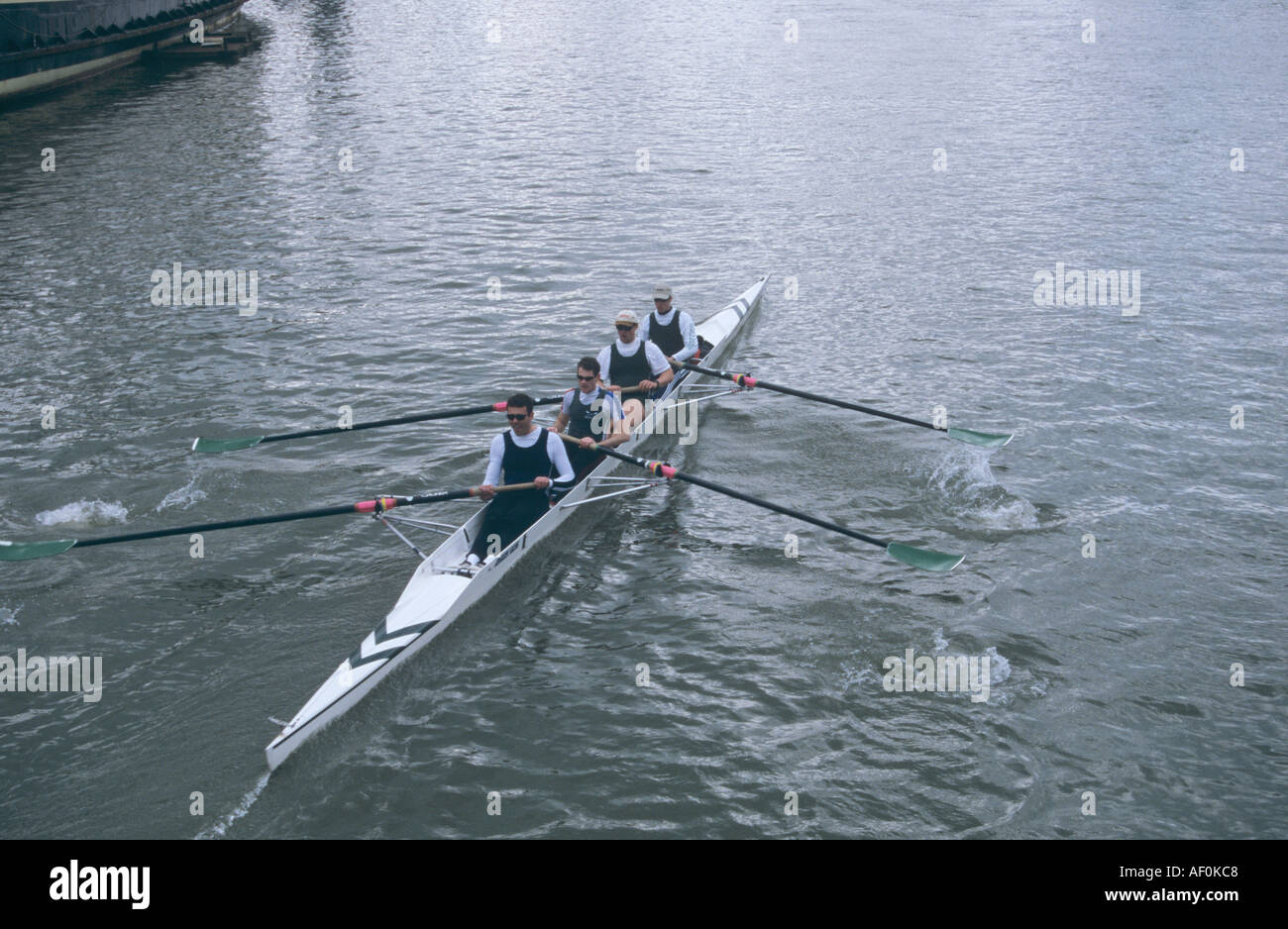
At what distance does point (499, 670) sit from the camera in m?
11.9

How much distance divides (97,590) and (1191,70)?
50.8 metres

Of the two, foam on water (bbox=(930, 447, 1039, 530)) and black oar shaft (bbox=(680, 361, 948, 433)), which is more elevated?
black oar shaft (bbox=(680, 361, 948, 433))

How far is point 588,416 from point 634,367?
6.59 ft

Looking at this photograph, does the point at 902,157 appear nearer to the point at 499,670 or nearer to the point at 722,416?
the point at 722,416

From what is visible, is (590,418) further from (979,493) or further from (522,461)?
(979,493)

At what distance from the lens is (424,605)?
12227mm

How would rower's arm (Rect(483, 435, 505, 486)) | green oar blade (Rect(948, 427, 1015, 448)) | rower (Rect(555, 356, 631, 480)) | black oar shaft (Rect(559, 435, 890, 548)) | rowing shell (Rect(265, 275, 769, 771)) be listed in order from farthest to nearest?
green oar blade (Rect(948, 427, 1015, 448))
rower (Rect(555, 356, 631, 480))
rower's arm (Rect(483, 435, 505, 486))
black oar shaft (Rect(559, 435, 890, 548))
rowing shell (Rect(265, 275, 769, 771))

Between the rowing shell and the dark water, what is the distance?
0.31 m

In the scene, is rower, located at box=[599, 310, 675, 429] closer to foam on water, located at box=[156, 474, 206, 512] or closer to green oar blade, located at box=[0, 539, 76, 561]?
foam on water, located at box=[156, 474, 206, 512]

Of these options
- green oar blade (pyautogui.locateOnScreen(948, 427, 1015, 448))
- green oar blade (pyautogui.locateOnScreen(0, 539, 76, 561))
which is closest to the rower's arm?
green oar blade (pyautogui.locateOnScreen(0, 539, 76, 561))

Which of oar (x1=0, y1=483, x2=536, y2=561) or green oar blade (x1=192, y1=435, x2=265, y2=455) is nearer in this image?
oar (x1=0, y1=483, x2=536, y2=561)

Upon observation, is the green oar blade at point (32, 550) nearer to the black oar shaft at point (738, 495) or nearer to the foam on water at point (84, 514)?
the foam on water at point (84, 514)

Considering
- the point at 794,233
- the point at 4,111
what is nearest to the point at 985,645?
the point at 794,233

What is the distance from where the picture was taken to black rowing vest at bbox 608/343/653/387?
17188mm
